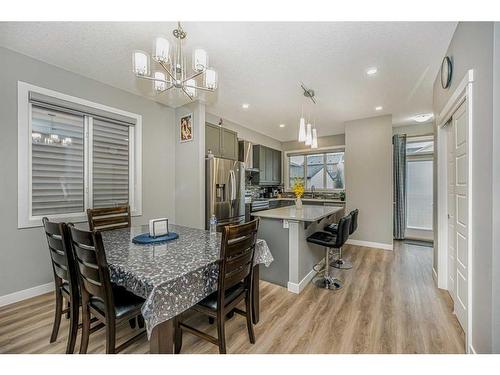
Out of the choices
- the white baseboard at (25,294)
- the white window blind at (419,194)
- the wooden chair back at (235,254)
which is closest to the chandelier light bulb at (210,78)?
the wooden chair back at (235,254)

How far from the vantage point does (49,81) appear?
2.53 metres

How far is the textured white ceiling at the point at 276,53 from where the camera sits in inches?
76.0

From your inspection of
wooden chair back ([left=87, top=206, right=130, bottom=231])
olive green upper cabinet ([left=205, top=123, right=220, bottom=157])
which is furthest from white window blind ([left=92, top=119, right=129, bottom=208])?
olive green upper cabinet ([left=205, top=123, right=220, bottom=157])

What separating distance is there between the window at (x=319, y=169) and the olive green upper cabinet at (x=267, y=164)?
506 millimetres

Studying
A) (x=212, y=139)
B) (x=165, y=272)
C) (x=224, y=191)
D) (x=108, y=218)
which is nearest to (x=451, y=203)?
(x=165, y=272)

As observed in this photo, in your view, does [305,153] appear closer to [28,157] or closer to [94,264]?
[28,157]

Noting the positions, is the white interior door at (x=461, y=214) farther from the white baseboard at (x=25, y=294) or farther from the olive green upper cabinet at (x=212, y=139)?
the white baseboard at (x=25, y=294)

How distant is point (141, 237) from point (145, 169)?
6.34 ft

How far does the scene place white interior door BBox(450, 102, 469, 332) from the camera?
175 centimetres

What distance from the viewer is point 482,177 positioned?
1.41 m

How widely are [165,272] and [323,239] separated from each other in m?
2.08

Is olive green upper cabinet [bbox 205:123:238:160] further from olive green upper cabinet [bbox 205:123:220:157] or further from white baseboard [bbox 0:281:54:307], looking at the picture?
white baseboard [bbox 0:281:54:307]

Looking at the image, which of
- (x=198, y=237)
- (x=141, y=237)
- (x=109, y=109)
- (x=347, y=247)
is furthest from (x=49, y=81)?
(x=347, y=247)

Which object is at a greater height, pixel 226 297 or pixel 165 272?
pixel 165 272
